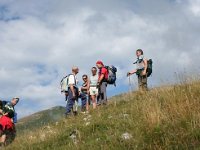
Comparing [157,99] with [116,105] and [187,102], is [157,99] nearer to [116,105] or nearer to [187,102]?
[187,102]

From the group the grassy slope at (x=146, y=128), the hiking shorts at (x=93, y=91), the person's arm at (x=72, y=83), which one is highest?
the person's arm at (x=72, y=83)

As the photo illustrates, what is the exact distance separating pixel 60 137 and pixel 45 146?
43 centimetres

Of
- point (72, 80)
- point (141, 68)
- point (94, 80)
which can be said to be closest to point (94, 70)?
point (94, 80)

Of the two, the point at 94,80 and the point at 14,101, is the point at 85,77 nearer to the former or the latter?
the point at 94,80

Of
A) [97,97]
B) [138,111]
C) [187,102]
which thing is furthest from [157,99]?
[97,97]

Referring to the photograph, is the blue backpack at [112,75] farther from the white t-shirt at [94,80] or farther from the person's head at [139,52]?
the person's head at [139,52]

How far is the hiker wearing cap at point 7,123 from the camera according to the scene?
13.0 m

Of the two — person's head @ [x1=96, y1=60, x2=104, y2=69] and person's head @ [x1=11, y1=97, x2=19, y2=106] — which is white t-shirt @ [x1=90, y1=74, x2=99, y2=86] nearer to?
person's head @ [x1=96, y1=60, x2=104, y2=69]

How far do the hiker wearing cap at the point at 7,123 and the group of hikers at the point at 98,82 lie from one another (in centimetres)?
196

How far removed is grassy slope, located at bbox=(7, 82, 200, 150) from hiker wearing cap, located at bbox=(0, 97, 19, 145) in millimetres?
1952

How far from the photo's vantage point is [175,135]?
791cm

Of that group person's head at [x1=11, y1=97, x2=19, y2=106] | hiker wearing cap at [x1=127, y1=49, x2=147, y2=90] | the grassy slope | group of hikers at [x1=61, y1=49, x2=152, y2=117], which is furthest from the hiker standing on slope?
the grassy slope

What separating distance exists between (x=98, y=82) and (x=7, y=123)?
3.34 metres

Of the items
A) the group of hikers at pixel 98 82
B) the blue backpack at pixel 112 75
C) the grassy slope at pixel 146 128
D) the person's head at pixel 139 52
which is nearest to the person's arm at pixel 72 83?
the group of hikers at pixel 98 82
